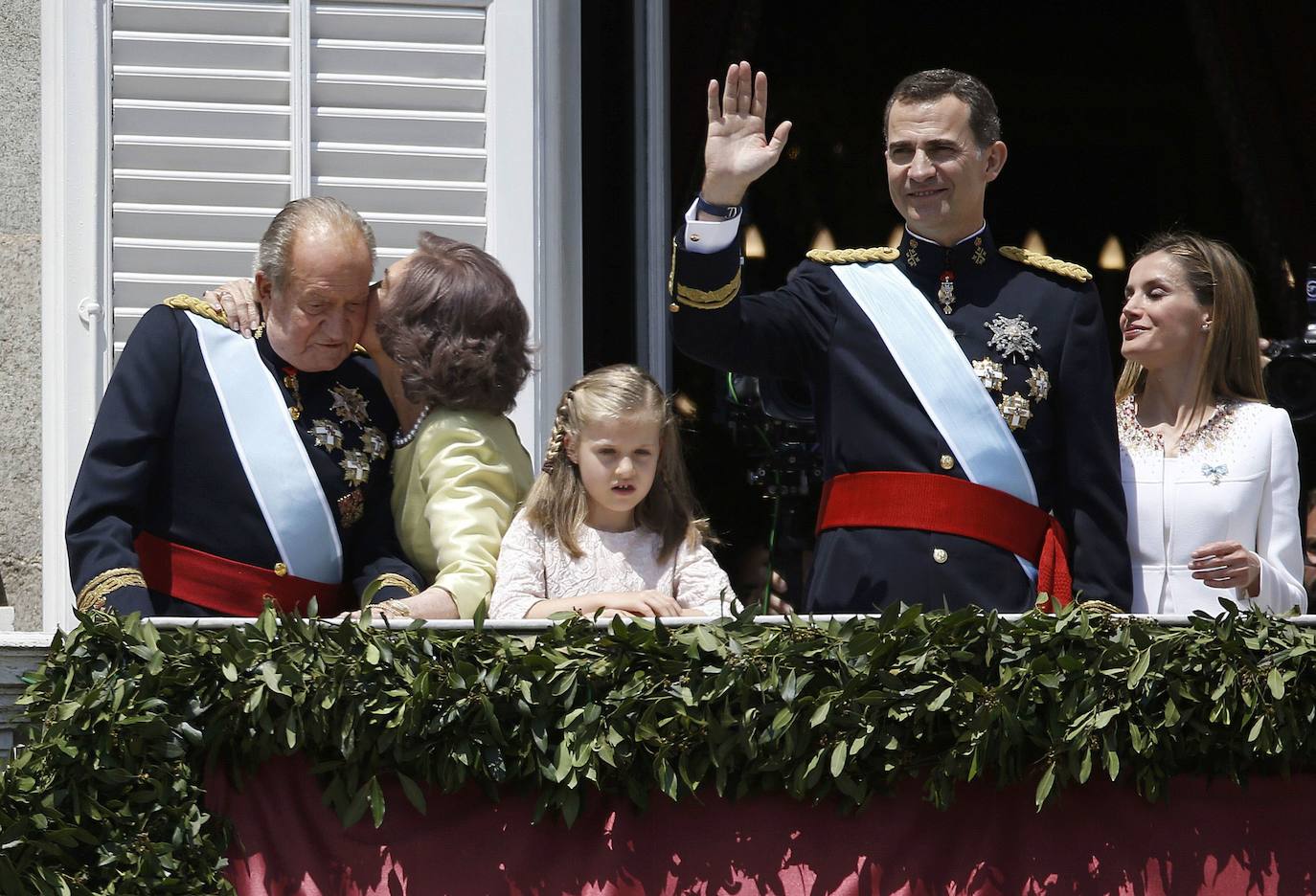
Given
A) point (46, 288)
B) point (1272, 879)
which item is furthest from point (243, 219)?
point (1272, 879)

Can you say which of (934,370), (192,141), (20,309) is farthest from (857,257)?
(20,309)

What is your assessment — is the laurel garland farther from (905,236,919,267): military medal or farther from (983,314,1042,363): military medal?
(905,236,919,267): military medal

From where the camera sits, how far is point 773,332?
145 inches

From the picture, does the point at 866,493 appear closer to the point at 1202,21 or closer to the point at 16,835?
the point at 16,835

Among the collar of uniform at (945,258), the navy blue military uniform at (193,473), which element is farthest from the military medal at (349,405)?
the collar of uniform at (945,258)

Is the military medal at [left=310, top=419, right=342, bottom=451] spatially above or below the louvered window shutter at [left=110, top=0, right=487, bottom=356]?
below

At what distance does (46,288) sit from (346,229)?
47.3 inches

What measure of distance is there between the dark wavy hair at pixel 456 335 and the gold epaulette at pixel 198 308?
0.27m

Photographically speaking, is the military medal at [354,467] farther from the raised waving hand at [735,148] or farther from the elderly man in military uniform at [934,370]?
the raised waving hand at [735,148]

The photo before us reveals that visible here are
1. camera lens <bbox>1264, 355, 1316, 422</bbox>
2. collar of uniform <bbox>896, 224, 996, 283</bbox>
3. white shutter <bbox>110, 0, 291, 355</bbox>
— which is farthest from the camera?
camera lens <bbox>1264, 355, 1316, 422</bbox>

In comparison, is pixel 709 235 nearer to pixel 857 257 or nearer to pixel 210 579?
pixel 857 257

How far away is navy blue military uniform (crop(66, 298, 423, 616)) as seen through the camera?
347 cm

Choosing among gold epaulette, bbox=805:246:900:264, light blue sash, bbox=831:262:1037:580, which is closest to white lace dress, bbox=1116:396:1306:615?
light blue sash, bbox=831:262:1037:580

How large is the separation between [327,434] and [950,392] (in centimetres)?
107
